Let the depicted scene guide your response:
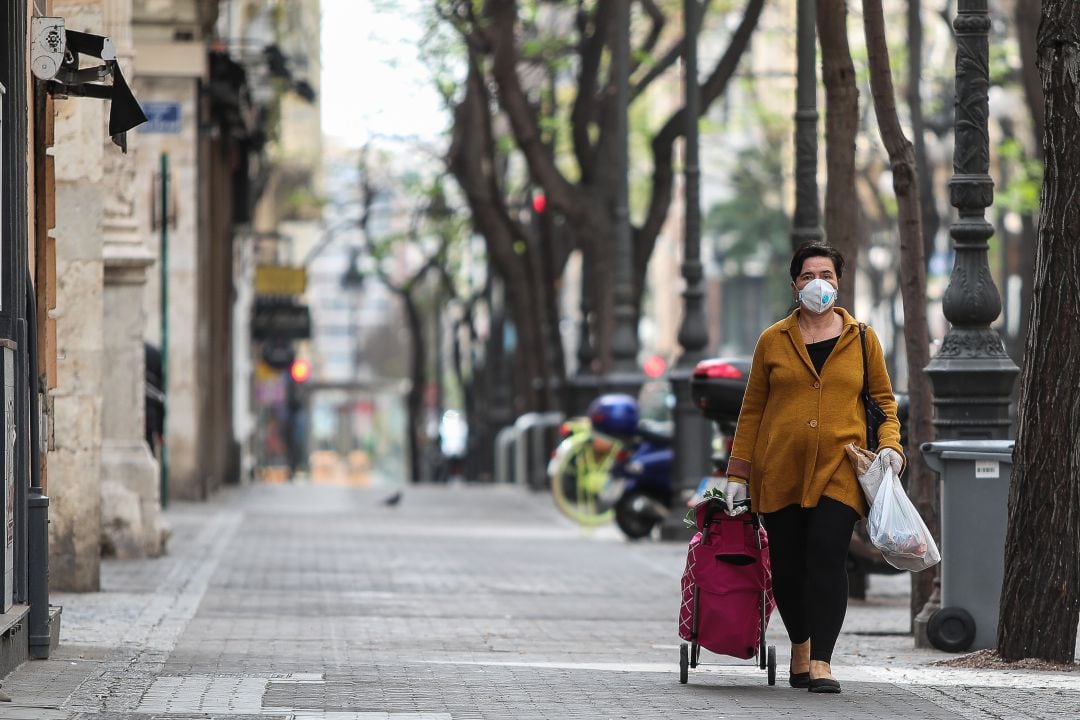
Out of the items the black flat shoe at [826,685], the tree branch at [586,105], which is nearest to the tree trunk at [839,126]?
the black flat shoe at [826,685]

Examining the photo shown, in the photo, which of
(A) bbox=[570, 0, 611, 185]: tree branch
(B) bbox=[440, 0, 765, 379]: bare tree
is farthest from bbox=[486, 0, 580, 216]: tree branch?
(A) bbox=[570, 0, 611, 185]: tree branch

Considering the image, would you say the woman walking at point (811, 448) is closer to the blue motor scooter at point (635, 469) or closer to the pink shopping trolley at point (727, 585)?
the pink shopping trolley at point (727, 585)

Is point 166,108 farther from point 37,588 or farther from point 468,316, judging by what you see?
point 468,316

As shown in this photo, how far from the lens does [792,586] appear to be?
31.3 feet

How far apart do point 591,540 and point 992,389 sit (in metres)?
10.6

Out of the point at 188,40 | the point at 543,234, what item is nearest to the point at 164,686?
the point at 188,40

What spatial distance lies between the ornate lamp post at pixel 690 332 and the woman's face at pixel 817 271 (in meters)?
11.0

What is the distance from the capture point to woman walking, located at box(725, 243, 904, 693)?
938 cm

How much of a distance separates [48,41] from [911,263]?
462cm

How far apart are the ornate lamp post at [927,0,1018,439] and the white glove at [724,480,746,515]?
2.30m

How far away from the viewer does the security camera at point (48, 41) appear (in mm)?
11000

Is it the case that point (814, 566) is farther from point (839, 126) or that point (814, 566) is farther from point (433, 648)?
point (839, 126)

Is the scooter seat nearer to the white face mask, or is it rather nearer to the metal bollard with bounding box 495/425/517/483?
the white face mask

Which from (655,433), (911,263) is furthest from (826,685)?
(655,433)
